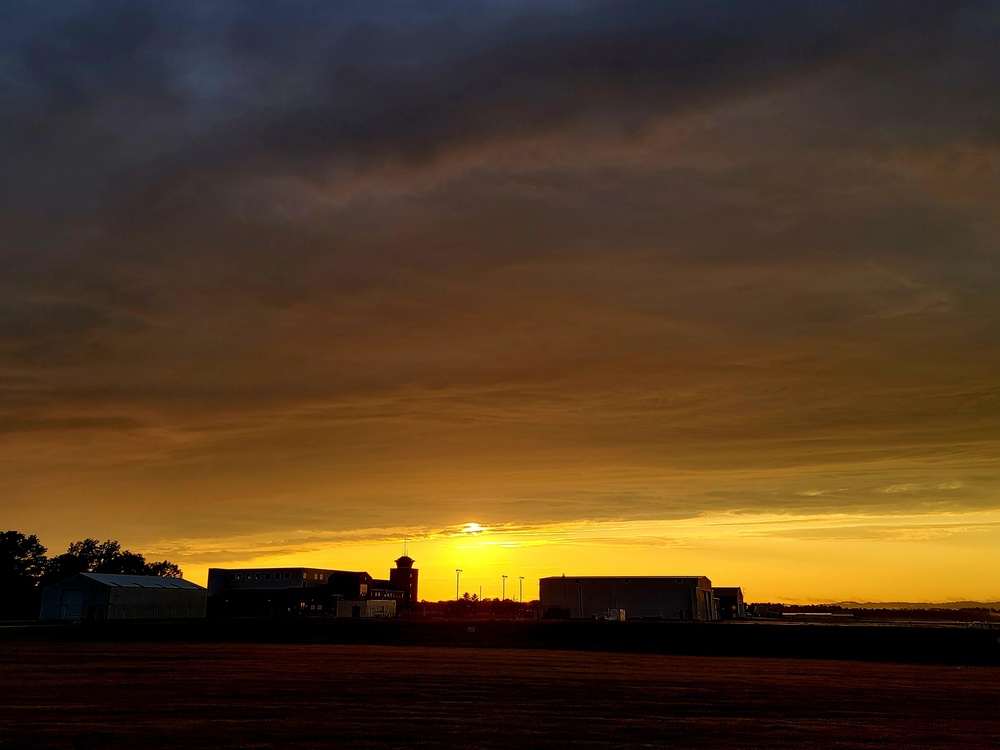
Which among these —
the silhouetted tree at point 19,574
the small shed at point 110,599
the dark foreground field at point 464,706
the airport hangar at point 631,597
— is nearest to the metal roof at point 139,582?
the small shed at point 110,599

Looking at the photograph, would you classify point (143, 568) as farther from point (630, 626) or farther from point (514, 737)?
point (514, 737)

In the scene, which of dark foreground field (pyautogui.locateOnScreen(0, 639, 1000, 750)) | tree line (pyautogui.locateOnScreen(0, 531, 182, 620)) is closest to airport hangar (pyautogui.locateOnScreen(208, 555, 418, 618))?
tree line (pyautogui.locateOnScreen(0, 531, 182, 620))

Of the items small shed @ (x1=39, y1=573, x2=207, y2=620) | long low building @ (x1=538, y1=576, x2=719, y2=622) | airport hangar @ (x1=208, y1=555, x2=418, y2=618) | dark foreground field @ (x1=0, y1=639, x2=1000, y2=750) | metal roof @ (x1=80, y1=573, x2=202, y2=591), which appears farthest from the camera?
airport hangar @ (x1=208, y1=555, x2=418, y2=618)

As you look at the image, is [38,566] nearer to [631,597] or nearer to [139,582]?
[139,582]

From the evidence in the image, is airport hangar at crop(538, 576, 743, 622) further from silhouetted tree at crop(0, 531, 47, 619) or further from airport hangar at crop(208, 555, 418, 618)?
silhouetted tree at crop(0, 531, 47, 619)

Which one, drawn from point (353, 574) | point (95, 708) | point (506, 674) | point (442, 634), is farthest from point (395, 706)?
point (353, 574)

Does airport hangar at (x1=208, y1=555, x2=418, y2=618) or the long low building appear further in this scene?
airport hangar at (x1=208, y1=555, x2=418, y2=618)

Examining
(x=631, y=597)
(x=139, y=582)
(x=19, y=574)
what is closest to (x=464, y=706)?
(x=631, y=597)

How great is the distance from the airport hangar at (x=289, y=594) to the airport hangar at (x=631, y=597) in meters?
38.8

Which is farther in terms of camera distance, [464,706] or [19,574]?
[19,574]

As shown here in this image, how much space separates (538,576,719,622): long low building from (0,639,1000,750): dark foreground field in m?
78.1

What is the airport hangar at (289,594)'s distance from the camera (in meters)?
150

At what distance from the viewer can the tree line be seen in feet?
443

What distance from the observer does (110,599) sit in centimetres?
11419
